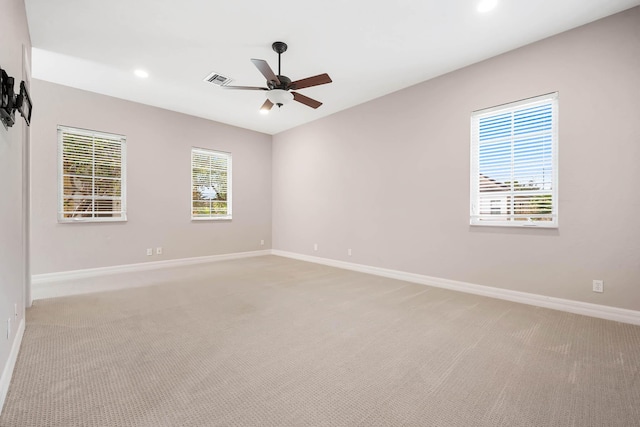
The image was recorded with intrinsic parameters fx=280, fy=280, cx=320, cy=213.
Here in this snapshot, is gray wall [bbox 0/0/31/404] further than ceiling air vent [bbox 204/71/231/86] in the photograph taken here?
No

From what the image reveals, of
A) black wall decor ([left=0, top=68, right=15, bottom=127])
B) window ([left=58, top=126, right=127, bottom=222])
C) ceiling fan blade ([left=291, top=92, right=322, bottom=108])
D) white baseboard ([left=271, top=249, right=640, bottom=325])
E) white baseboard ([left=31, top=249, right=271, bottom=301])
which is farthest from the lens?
window ([left=58, top=126, right=127, bottom=222])

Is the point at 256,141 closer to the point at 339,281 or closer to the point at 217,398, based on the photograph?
the point at 339,281

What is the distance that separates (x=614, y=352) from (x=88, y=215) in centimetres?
694

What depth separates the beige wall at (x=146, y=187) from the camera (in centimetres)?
441

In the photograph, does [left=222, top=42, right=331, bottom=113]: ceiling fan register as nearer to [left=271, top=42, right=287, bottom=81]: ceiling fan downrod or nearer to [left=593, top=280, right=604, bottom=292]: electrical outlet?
[left=271, top=42, right=287, bottom=81]: ceiling fan downrod

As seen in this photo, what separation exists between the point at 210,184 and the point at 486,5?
5.70m

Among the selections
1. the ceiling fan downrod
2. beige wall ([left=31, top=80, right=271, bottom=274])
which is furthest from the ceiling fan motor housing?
beige wall ([left=31, top=80, right=271, bottom=274])

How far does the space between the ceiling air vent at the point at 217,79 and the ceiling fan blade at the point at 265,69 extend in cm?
144

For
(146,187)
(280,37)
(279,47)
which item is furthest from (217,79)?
(146,187)

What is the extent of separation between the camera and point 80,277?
4.66 metres

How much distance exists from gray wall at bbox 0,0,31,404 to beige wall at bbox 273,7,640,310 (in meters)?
4.49

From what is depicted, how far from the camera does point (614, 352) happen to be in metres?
2.24

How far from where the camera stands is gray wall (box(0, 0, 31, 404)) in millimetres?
1798

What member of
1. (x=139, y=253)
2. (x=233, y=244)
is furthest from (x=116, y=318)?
(x=233, y=244)
